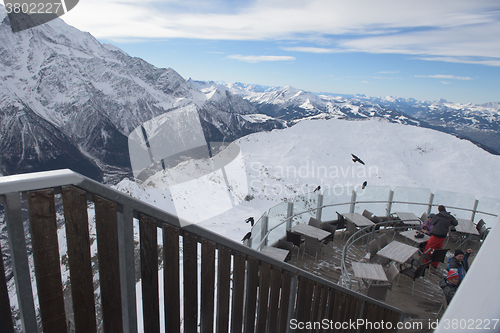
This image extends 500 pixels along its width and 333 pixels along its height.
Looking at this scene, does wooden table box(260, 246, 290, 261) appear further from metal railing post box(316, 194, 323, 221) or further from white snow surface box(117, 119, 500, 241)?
white snow surface box(117, 119, 500, 241)

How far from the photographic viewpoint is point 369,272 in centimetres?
611

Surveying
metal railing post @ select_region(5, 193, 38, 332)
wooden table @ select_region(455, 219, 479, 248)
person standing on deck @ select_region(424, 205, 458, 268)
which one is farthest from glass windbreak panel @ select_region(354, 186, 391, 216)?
metal railing post @ select_region(5, 193, 38, 332)

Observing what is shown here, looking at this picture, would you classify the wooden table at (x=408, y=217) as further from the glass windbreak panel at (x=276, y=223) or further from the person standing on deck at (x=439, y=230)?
the glass windbreak panel at (x=276, y=223)

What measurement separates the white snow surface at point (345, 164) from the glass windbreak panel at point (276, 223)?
13431 millimetres

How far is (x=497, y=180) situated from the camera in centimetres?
3241

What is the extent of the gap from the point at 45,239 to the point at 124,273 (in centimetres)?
44

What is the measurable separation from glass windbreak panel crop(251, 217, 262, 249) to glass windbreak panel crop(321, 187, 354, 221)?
3027 millimetres

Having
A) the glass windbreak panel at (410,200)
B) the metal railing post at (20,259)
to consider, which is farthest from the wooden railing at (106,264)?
the glass windbreak panel at (410,200)

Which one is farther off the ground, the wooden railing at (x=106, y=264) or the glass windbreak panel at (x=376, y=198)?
the wooden railing at (x=106, y=264)

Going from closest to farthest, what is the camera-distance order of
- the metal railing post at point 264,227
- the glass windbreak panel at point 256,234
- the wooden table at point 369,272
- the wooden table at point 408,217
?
the wooden table at point 369,272
the glass windbreak panel at point 256,234
the metal railing post at point 264,227
the wooden table at point 408,217

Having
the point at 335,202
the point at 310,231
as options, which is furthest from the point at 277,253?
the point at 335,202

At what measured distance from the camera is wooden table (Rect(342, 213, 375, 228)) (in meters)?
8.90

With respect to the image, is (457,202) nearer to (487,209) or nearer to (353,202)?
(487,209)

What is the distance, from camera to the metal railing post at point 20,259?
1.26 meters
